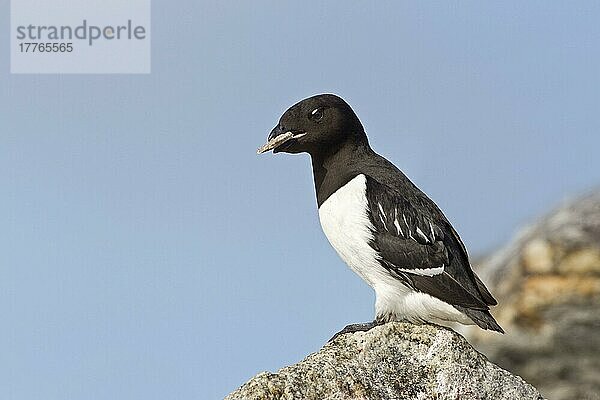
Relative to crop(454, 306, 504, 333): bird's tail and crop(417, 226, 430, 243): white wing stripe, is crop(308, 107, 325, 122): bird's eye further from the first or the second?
crop(454, 306, 504, 333): bird's tail

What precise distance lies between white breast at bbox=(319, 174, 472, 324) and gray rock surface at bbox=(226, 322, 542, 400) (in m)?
0.60

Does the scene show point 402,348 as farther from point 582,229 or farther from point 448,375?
point 582,229

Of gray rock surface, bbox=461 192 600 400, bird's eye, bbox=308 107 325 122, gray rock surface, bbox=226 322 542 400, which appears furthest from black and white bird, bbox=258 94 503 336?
gray rock surface, bbox=461 192 600 400

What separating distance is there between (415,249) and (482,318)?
0.66 meters

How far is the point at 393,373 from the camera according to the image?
655 centimetres

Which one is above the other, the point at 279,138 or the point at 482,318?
the point at 279,138

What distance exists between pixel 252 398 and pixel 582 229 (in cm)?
701

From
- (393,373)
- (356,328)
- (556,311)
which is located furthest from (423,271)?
(556,311)

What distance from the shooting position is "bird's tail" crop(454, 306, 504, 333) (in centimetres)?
747

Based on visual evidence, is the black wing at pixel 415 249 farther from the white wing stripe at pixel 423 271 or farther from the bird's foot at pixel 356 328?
the bird's foot at pixel 356 328

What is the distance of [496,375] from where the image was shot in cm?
684

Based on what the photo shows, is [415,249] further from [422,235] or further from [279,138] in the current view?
[279,138]

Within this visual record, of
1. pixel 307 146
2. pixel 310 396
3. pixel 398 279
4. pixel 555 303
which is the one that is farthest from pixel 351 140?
pixel 555 303

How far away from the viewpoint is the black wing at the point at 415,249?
7.62 m
